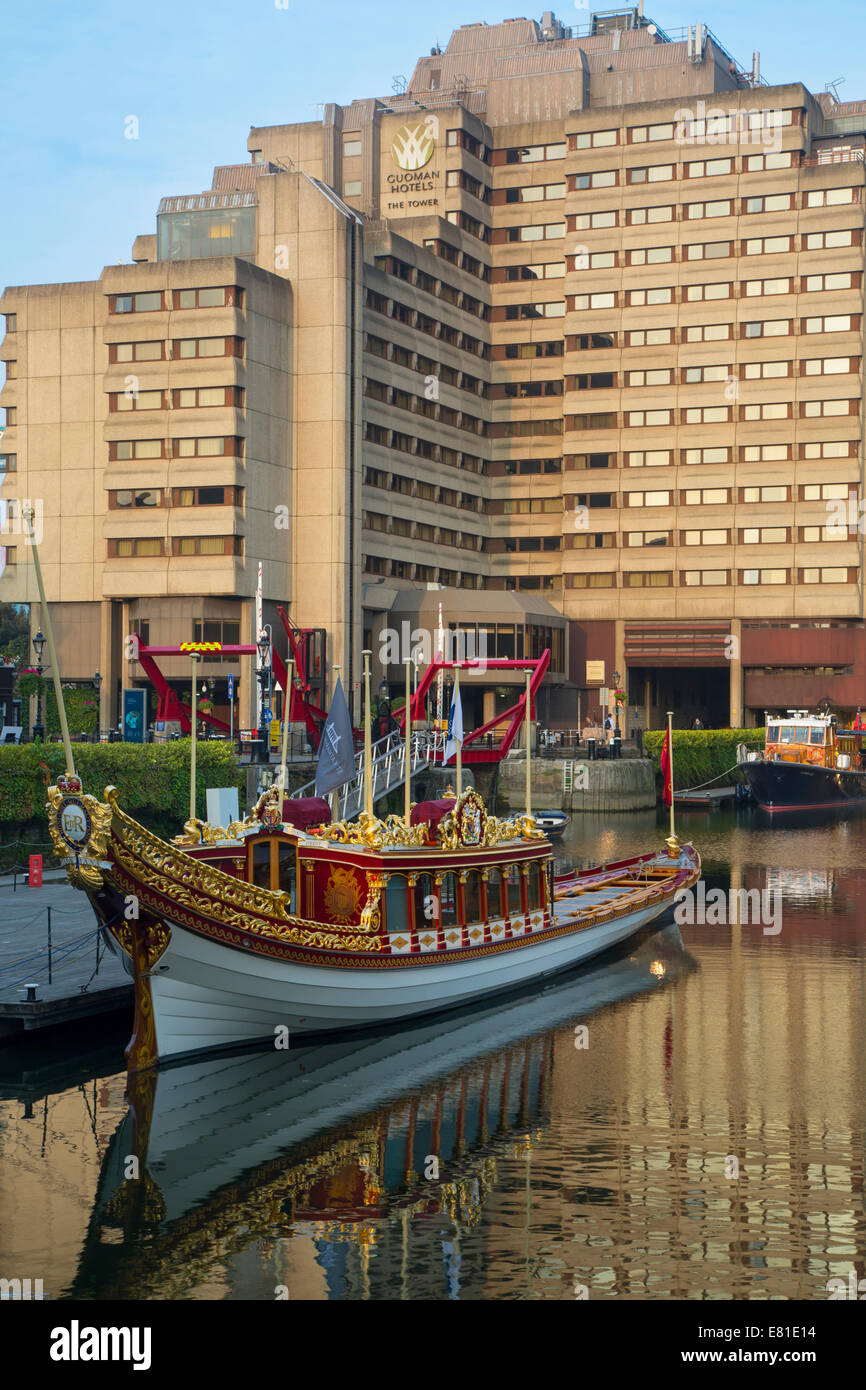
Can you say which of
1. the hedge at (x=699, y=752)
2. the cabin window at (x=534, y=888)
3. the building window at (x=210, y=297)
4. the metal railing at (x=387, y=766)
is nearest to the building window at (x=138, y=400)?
the building window at (x=210, y=297)

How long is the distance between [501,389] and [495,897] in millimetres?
92247

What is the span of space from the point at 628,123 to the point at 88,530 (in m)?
53.1

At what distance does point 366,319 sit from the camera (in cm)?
10188

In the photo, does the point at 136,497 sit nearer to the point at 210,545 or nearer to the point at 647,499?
the point at 210,545

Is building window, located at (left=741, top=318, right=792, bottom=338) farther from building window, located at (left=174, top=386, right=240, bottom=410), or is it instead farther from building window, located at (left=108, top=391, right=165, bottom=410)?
building window, located at (left=108, top=391, right=165, bottom=410)

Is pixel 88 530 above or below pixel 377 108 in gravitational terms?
below

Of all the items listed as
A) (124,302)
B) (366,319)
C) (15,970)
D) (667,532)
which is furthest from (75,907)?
(667,532)

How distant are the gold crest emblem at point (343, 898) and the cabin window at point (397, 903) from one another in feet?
2.20

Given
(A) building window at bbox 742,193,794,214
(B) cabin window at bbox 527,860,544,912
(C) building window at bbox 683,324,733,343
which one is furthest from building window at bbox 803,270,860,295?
(B) cabin window at bbox 527,860,544,912

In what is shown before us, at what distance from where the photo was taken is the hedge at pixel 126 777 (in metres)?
51.6

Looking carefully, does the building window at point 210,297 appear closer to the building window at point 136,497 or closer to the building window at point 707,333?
the building window at point 136,497
